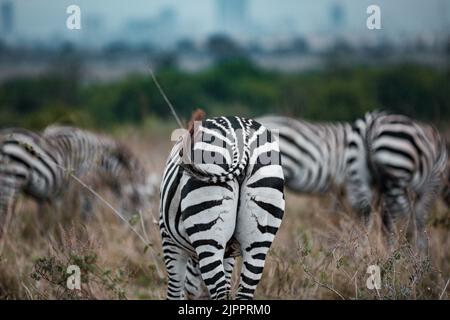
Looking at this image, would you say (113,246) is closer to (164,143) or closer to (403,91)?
(164,143)

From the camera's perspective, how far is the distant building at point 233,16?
5353 cm

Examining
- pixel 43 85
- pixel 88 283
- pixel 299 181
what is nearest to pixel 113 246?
pixel 88 283

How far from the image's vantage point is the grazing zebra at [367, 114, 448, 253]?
5.83m

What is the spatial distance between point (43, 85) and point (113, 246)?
68.7ft

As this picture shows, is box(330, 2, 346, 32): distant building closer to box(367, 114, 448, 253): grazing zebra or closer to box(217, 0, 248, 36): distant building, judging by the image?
box(217, 0, 248, 36): distant building

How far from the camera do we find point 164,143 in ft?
40.5

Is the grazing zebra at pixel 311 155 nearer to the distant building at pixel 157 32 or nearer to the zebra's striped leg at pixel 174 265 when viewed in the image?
the zebra's striped leg at pixel 174 265

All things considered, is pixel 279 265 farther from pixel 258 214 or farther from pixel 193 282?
pixel 258 214

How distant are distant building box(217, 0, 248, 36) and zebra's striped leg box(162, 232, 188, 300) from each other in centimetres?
4840

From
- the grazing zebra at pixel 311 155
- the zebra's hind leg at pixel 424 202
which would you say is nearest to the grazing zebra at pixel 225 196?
the zebra's hind leg at pixel 424 202

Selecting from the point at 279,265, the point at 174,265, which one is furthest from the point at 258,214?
the point at 279,265

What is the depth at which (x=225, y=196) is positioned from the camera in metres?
2.95

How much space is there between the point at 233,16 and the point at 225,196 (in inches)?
2193

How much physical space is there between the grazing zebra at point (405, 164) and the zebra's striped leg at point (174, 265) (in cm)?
270
